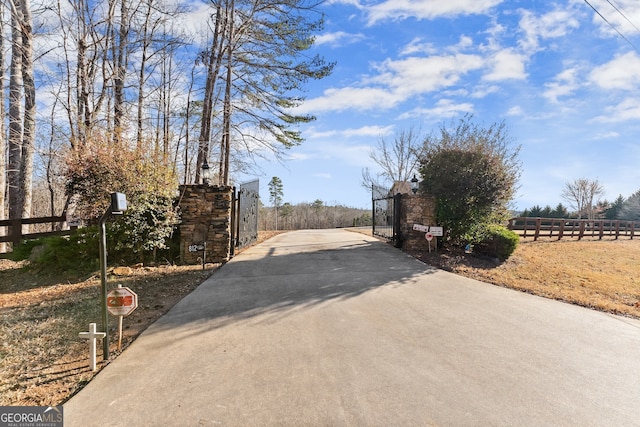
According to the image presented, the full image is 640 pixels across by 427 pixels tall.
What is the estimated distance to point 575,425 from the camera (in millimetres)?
2275

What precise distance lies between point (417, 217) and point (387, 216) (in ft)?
7.11

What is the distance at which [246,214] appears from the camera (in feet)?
33.7

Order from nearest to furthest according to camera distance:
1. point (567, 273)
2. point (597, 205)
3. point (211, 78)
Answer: point (567, 273) → point (211, 78) → point (597, 205)

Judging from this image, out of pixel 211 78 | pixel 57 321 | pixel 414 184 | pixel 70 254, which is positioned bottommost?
pixel 57 321

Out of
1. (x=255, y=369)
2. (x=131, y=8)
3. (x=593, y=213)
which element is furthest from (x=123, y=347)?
(x=593, y=213)

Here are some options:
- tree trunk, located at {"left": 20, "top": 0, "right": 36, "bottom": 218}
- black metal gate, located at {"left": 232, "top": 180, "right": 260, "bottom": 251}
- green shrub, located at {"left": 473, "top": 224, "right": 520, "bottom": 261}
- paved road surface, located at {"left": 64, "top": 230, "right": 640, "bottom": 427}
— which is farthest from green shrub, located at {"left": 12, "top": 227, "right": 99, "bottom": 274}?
green shrub, located at {"left": 473, "top": 224, "right": 520, "bottom": 261}

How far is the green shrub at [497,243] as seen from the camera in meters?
9.05

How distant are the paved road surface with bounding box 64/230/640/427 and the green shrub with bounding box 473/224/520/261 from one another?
3850 millimetres

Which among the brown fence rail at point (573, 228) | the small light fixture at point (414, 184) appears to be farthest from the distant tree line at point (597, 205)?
the small light fixture at point (414, 184)

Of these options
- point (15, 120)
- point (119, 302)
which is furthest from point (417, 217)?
point (15, 120)

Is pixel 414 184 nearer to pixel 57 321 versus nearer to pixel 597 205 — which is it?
pixel 57 321

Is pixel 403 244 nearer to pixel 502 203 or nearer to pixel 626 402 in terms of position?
pixel 502 203

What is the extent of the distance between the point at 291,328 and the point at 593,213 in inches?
1839

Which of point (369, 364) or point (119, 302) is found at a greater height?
point (119, 302)
